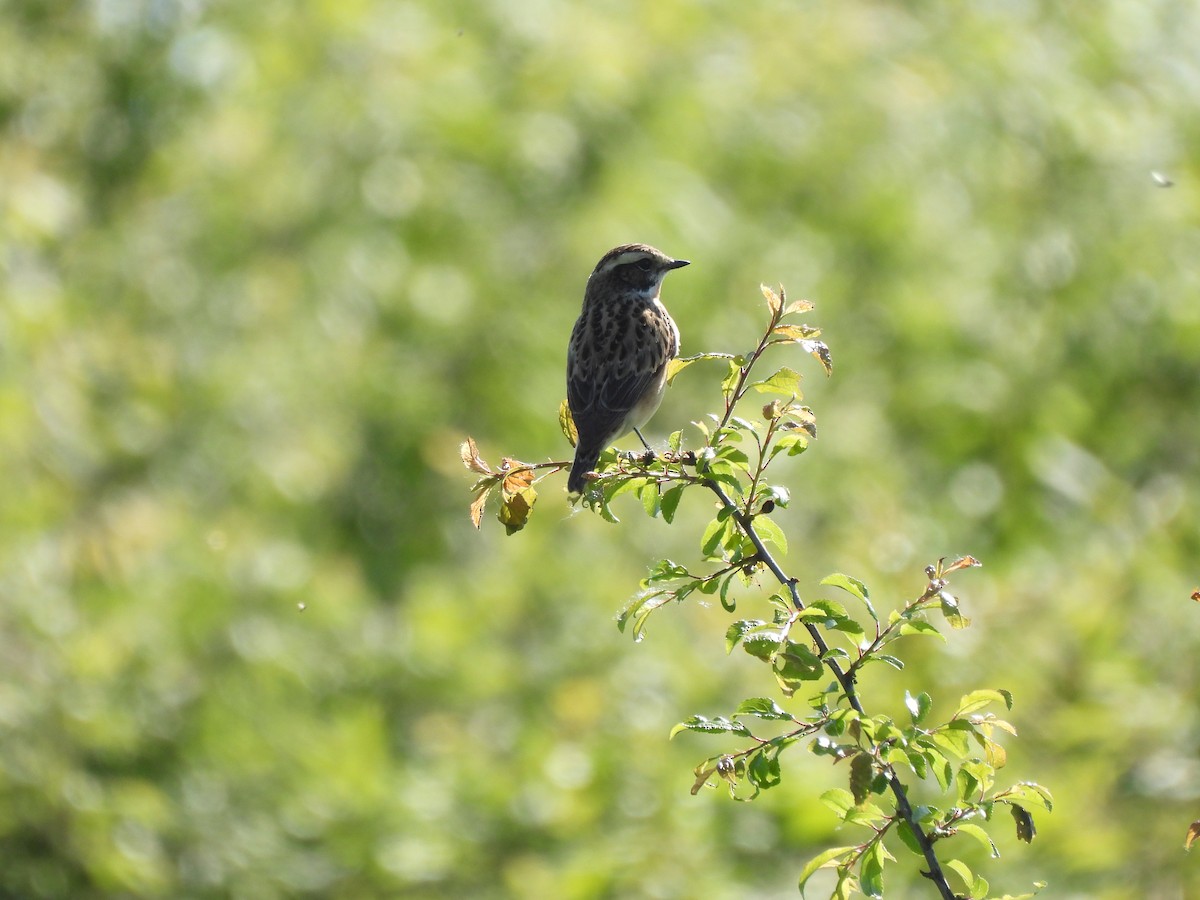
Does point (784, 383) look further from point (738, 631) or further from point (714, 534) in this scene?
point (738, 631)

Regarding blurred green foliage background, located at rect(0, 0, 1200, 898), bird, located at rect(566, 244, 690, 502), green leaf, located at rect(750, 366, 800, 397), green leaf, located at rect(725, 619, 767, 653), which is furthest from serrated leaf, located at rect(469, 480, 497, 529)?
blurred green foliage background, located at rect(0, 0, 1200, 898)

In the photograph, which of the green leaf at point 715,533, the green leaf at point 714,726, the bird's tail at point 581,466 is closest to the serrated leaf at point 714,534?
the green leaf at point 715,533

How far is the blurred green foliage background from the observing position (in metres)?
9.54

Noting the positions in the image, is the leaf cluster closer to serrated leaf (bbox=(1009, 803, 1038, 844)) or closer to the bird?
serrated leaf (bbox=(1009, 803, 1038, 844))

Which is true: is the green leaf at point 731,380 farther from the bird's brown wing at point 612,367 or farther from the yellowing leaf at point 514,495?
the bird's brown wing at point 612,367

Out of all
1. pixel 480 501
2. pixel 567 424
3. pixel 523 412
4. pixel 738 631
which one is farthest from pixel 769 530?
pixel 523 412

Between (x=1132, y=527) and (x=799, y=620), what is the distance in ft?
29.8

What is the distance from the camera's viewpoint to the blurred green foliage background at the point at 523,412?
954 centimetres

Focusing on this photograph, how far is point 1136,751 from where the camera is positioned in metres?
8.95

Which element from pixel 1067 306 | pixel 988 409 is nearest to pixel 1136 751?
pixel 988 409

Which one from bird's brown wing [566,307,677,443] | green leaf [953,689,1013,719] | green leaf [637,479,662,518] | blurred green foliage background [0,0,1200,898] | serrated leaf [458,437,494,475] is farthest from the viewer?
blurred green foliage background [0,0,1200,898]

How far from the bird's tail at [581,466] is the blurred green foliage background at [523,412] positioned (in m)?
3.57

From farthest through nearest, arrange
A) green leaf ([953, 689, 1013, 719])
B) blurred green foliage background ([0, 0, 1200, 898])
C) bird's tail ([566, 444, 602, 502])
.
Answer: blurred green foliage background ([0, 0, 1200, 898]), bird's tail ([566, 444, 602, 502]), green leaf ([953, 689, 1013, 719])

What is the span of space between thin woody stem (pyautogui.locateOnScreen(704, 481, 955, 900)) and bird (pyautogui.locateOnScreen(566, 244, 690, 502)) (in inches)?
94.6
